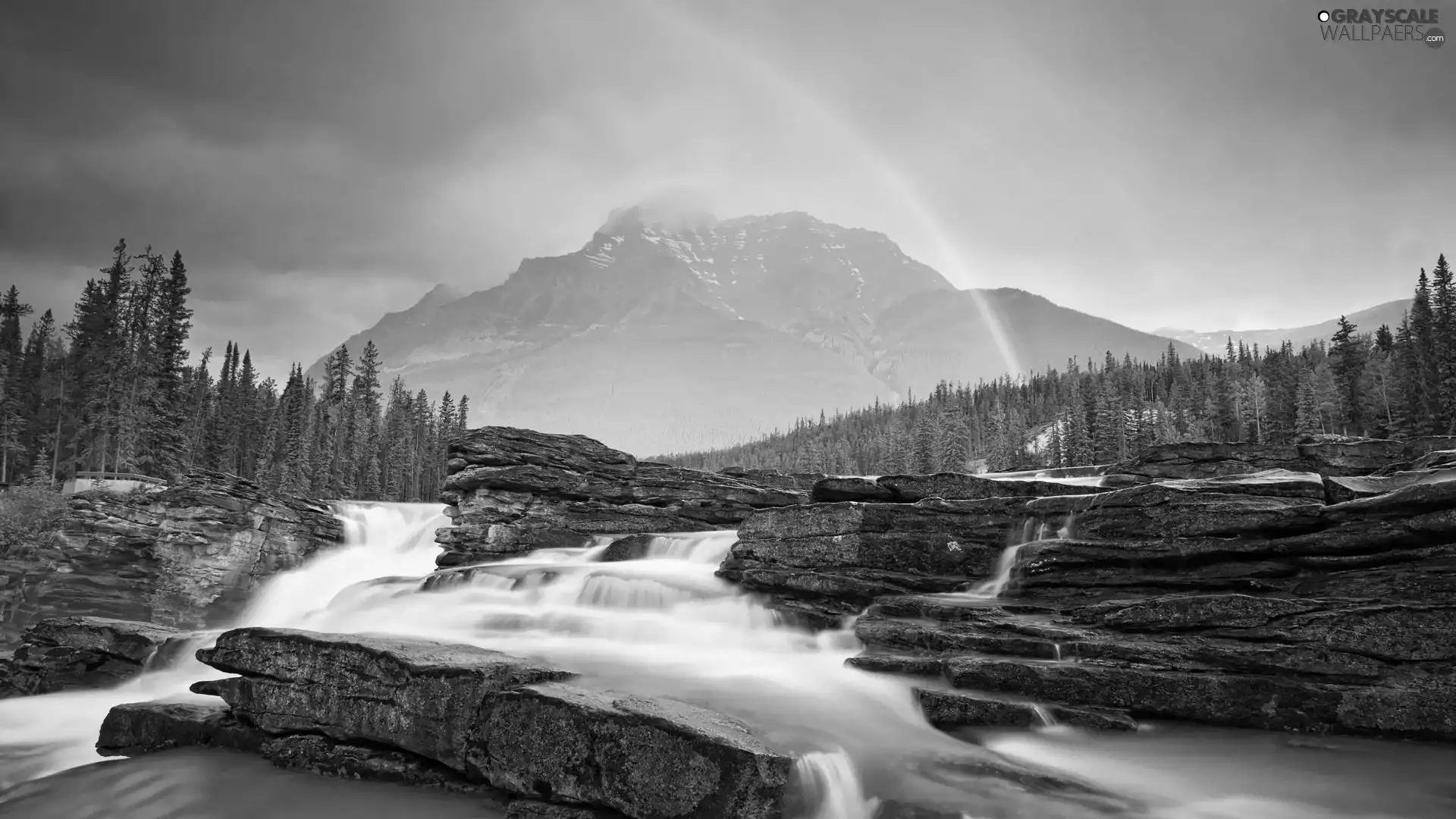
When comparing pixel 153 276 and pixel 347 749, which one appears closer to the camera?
pixel 347 749

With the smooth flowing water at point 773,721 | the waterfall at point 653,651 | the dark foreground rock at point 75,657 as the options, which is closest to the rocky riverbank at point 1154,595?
the smooth flowing water at point 773,721

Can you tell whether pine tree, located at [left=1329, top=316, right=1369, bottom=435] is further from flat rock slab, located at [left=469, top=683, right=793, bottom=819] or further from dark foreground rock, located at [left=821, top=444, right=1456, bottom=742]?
flat rock slab, located at [left=469, top=683, right=793, bottom=819]

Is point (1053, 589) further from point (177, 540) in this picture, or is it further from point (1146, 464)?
point (177, 540)

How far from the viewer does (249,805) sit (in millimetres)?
8789

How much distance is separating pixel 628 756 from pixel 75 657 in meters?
16.3

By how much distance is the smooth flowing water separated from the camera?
848 cm

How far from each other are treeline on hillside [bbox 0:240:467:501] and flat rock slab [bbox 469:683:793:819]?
5306 centimetres

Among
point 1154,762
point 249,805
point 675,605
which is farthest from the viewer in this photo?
point 675,605

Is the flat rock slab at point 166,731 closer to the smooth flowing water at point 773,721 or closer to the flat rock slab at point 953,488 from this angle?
the smooth flowing water at point 773,721

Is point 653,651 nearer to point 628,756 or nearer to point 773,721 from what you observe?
point 773,721

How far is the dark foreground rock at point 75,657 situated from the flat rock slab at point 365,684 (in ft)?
23.3

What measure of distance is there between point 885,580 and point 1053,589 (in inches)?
147

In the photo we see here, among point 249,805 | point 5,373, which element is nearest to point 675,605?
point 249,805

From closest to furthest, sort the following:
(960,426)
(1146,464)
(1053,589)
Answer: (1053,589), (1146,464), (960,426)
